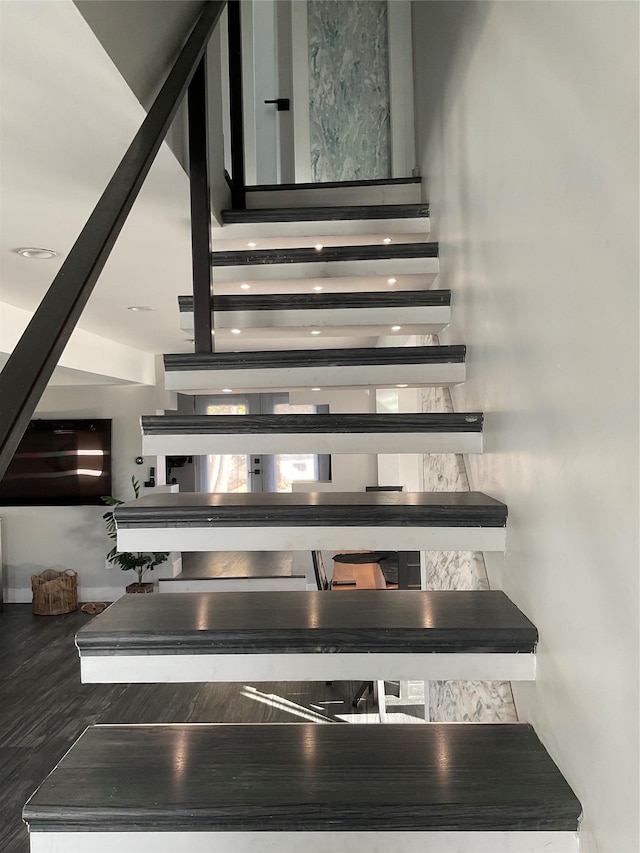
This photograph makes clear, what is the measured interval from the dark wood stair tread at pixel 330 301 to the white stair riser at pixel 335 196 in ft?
3.98

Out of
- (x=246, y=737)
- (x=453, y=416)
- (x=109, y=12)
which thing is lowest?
(x=246, y=737)

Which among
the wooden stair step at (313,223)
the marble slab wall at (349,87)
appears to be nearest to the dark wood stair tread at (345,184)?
the wooden stair step at (313,223)

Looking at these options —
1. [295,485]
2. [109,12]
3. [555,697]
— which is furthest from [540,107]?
[295,485]

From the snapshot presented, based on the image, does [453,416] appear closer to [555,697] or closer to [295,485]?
[555,697]

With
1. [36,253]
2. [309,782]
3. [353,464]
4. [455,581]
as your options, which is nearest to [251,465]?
[353,464]

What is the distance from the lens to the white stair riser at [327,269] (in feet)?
7.87

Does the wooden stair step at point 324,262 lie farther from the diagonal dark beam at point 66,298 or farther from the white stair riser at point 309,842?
the white stair riser at point 309,842

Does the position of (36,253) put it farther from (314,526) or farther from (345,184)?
(314,526)

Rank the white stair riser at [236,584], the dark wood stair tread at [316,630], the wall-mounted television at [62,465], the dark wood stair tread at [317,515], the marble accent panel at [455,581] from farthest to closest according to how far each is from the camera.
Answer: the wall-mounted television at [62,465], the white stair riser at [236,584], the marble accent panel at [455,581], the dark wood stair tread at [317,515], the dark wood stair tread at [316,630]

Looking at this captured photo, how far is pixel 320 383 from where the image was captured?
1863 mm

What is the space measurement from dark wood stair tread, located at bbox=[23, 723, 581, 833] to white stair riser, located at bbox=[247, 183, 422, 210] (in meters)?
2.67

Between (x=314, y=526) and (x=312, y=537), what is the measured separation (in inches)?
1.0

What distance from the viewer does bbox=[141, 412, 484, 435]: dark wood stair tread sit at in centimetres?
156

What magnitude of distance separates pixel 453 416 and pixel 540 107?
74 centimetres
